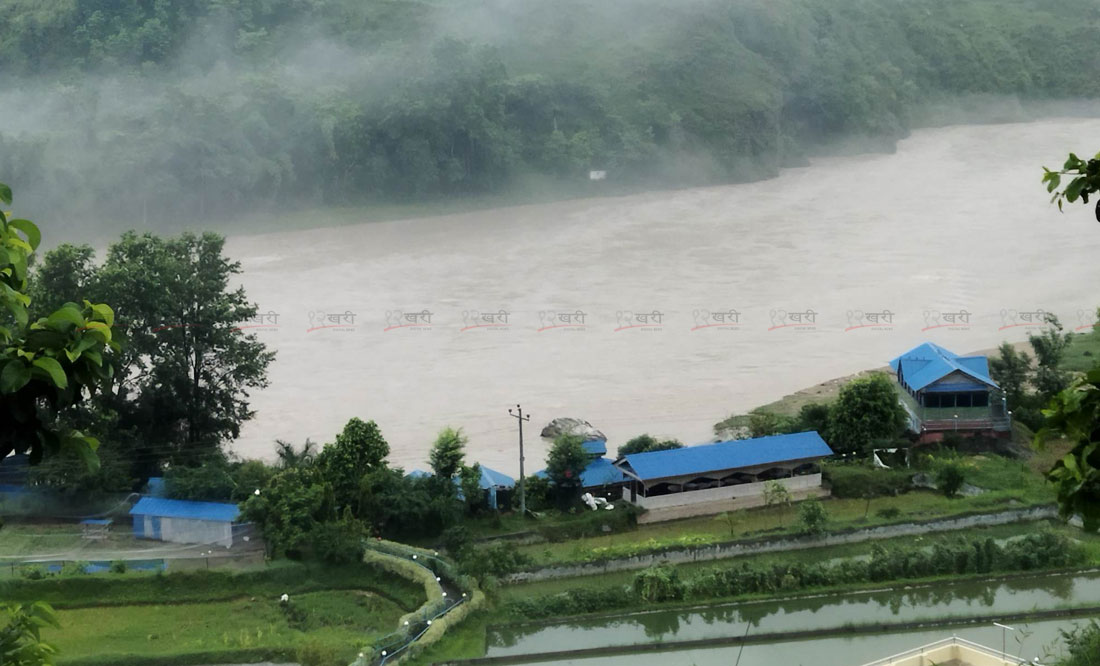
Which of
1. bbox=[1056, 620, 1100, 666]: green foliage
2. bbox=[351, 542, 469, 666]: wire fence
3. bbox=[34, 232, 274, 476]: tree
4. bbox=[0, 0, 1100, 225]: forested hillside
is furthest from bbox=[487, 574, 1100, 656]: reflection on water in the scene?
bbox=[0, 0, 1100, 225]: forested hillside

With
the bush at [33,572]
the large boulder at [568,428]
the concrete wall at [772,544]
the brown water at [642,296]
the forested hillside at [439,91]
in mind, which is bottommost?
the concrete wall at [772,544]

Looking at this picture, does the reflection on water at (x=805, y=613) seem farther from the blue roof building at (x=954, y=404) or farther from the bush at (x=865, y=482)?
the blue roof building at (x=954, y=404)

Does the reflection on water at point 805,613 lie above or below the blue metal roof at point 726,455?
below

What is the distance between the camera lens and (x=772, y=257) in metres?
17.8

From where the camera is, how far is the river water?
7.39 metres

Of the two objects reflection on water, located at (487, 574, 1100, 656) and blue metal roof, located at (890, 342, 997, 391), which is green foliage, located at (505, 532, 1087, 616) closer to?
reflection on water, located at (487, 574, 1100, 656)

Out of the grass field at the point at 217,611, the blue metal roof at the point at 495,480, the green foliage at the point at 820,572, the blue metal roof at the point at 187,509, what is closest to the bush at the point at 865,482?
the green foliage at the point at 820,572

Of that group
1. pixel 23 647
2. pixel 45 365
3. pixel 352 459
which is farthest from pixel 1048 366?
pixel 45 365

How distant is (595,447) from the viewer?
10.1m

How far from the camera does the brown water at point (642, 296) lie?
467 inches

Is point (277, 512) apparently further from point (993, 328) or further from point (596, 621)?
point (993, 328)

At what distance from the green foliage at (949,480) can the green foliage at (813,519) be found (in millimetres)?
1088

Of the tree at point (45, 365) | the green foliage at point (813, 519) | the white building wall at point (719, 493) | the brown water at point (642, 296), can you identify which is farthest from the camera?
the brown water at point (642, 296)

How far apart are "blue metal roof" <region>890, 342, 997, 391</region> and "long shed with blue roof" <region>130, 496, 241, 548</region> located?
471 cm
